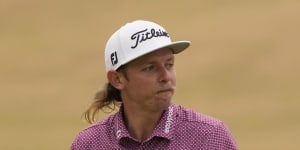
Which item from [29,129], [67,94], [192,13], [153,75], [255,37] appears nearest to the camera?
[153,75]

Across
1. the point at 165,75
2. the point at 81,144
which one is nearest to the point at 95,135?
the point at 81,144

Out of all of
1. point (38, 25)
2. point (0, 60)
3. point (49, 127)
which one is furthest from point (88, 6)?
point (49, 127)

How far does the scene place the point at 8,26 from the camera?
1970cm

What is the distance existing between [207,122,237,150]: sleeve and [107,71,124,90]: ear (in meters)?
0.52

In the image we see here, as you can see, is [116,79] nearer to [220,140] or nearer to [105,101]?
[105,101]

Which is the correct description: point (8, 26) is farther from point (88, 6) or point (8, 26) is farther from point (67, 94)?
point (67, 94)

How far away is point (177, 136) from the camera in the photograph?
4.73 m

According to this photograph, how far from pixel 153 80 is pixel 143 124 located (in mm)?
224

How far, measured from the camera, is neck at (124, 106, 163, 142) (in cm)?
479

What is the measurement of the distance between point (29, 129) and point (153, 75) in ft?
34.0

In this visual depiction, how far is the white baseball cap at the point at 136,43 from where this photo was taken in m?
4.74

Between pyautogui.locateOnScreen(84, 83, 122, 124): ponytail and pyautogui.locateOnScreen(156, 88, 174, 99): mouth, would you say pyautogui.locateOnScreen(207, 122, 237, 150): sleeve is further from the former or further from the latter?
pyautogui.locateOnScreen(84, 83, 122, 124): ponytail

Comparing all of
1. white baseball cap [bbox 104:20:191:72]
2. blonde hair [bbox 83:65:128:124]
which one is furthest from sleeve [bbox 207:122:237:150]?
blonde hair [bbox 83:65:128:124]

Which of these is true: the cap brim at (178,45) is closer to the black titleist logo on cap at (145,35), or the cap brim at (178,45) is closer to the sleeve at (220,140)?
the black titleist logo on cap at (145,35)
